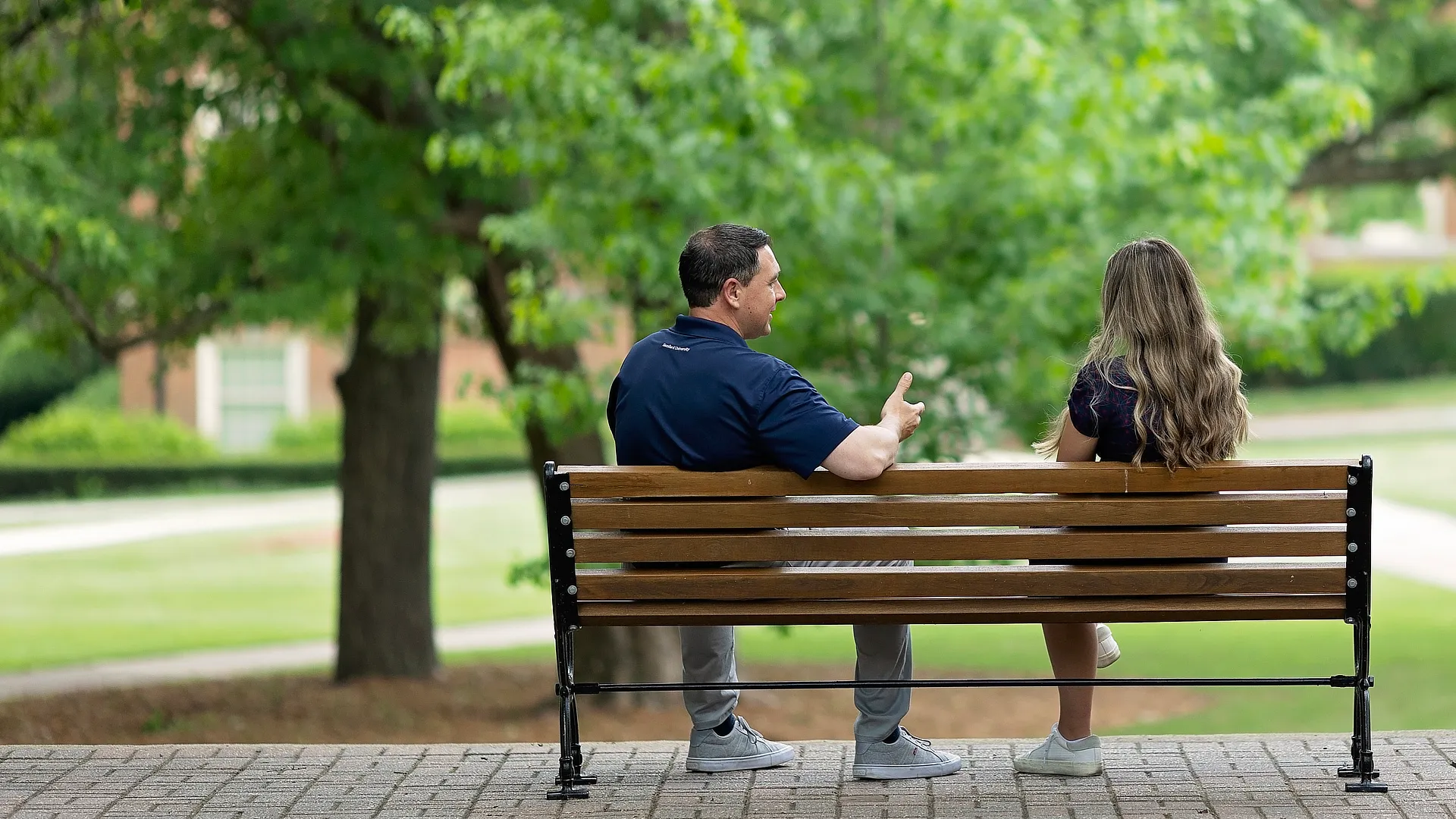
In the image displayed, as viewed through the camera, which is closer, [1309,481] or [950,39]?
[1309,481]

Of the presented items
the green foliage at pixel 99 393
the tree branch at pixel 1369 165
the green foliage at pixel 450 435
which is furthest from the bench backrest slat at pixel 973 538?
the green foliage at pixel 99 393

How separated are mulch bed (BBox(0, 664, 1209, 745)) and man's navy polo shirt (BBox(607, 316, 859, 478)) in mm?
5616

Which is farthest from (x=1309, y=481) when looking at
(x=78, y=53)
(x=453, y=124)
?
(x=78, y=53)

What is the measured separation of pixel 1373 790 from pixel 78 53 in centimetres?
886

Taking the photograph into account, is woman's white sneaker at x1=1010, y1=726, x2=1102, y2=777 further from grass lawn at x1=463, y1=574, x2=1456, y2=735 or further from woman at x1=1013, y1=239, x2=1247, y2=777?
grass lawn at x1=463, y1=574, x2=1456, y2=735

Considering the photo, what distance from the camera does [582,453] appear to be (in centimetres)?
1106

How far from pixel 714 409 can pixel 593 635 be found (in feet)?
23.0

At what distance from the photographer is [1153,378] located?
15.2ft

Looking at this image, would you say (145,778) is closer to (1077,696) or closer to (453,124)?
(1077,696)

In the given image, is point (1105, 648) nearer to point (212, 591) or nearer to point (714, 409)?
point (714, 409)

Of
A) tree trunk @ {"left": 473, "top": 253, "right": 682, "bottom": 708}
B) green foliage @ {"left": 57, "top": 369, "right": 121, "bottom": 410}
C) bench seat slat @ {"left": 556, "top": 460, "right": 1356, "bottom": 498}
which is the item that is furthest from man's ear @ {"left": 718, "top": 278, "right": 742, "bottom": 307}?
green foliage @ {"left": 57, "top": 369, "right": 121, "bottom": 410}

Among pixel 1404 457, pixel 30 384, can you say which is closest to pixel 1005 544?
pixel 1404 457

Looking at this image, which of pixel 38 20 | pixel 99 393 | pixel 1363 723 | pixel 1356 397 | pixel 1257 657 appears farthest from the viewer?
pixel 99 393

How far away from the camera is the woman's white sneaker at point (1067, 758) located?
4.94 metres
